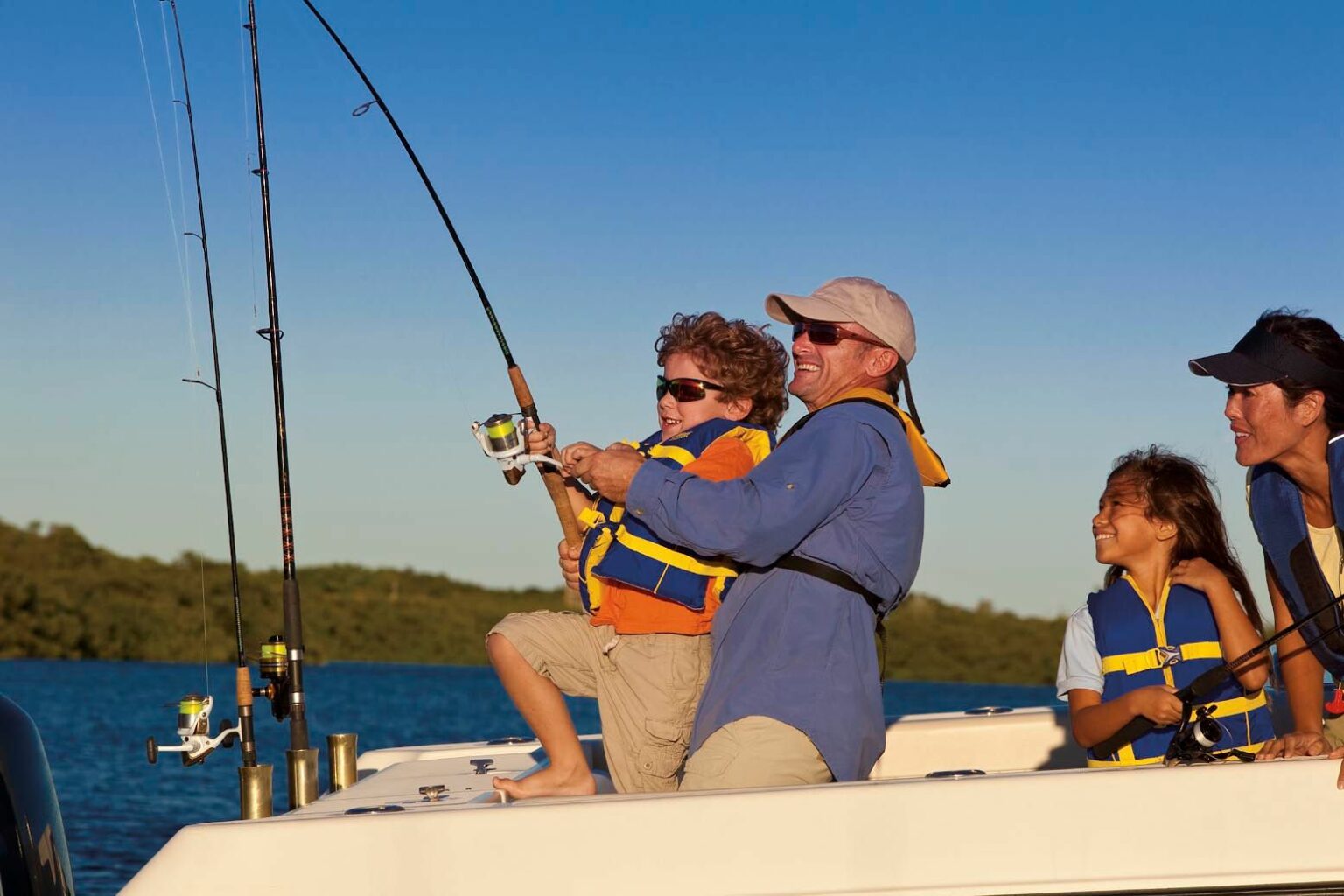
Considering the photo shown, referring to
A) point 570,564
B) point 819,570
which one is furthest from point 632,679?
point 819,570

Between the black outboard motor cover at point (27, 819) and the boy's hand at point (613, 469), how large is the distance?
57.6 inches

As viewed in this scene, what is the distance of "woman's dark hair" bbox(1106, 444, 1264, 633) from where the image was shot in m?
3.27

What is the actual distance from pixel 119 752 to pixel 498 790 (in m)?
16.7

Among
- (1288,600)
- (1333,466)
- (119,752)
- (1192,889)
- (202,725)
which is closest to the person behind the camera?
(1192,889)

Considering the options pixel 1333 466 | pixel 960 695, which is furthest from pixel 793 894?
pixel 960 695

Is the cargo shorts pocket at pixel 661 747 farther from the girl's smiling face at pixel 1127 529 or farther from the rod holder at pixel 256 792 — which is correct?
the girl's smiling face at pixel 1127 529

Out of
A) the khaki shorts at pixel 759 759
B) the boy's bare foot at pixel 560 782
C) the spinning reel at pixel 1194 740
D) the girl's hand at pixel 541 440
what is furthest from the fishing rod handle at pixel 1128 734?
the girl's hand at pixel 541 440

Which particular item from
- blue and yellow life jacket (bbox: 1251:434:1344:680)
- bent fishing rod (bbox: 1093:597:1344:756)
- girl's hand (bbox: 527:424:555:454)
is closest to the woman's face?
blue and yellow life jacket (bbox: 1251:434:1344:680)

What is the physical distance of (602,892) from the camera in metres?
2.38

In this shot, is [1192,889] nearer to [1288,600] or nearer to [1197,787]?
[1197,787]

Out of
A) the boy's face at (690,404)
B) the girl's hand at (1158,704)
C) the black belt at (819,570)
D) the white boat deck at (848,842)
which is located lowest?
the white boat deck at (848,842)

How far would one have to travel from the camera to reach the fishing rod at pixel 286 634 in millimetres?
3082

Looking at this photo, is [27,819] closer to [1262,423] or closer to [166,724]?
[1262,423]

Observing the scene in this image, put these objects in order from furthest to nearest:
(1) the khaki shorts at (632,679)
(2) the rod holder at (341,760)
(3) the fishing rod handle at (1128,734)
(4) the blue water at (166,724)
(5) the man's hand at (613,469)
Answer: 1. (4) the blue water at (166,724)
2. (2) the rod holder at (341,760)
3. (3) the fishing rod handle at (1128,734)
4. (1) the khaki shorts at (632,679)
5. (5) the man's hand at (613,469)
